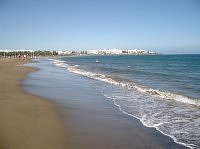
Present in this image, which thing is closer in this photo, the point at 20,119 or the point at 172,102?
the point at 20,119

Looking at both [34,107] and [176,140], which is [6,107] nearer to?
[34,107]

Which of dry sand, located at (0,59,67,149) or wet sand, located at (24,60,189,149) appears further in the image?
wet sand, located at (24,60,189,149)

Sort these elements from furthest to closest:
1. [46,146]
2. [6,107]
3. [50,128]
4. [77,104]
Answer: [77,104]
[6,107]
[50,128]
[46,146]

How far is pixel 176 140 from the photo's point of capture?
7531 mm

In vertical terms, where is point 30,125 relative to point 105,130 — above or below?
above

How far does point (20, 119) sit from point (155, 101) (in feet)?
22.9

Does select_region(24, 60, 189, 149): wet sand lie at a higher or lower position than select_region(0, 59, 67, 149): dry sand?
lower

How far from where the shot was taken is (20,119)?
8844 mm

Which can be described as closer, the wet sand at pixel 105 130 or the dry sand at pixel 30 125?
the dry sand at pixel 30 125

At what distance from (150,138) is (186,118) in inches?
114

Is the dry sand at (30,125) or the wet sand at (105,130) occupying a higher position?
the dry sand at (30,125)

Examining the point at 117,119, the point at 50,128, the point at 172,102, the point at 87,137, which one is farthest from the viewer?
the point at 172,102

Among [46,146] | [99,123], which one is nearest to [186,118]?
[99,123]

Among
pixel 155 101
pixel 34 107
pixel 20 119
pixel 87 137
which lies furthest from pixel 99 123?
pixel 155 101
